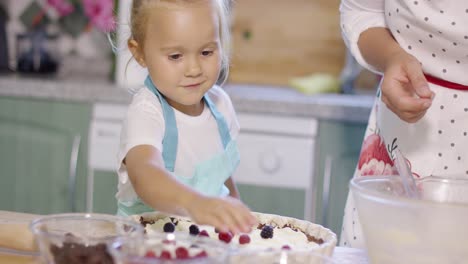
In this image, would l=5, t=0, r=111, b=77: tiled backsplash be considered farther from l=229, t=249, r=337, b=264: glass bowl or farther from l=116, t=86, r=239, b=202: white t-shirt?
l=229, t=249, r=337, b=264: glass bowl

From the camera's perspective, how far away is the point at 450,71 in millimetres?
1355

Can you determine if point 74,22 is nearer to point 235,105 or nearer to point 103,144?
point 103,144

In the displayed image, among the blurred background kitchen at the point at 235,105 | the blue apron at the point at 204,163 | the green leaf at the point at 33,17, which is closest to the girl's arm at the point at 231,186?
the blue apron at the point at 204,163

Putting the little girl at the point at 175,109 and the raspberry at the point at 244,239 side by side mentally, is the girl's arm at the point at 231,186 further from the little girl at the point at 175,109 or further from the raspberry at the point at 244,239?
the raspberry at the point at 244,239

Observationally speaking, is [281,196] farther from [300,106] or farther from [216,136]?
[216,136]

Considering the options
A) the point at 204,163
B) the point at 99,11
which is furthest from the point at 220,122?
the point at 99,11

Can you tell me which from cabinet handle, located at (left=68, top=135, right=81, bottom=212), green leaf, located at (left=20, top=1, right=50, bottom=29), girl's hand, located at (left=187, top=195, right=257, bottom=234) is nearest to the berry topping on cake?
girl's hand, located at (left=187, top=195, right=257, bottom=234)

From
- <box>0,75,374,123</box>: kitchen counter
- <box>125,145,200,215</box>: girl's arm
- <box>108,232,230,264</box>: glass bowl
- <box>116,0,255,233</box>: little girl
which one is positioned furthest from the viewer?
<box>0,75,374,123</box>: kitchen counter

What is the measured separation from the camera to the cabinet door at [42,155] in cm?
274

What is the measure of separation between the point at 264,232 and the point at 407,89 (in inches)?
10.8

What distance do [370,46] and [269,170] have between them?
1.22m

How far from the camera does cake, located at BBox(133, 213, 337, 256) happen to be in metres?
1.07

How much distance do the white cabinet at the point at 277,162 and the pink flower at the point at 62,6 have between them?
1069 millimetres

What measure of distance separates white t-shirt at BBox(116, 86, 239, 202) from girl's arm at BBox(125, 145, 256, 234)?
0.13ft
